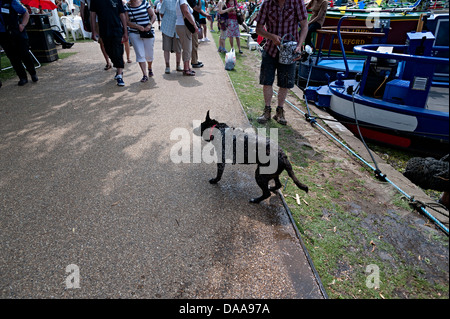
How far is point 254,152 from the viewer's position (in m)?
2.98

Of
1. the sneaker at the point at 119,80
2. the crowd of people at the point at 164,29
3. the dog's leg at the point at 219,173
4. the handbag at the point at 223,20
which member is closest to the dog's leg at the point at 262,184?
the dog's leg at the point at 219,173

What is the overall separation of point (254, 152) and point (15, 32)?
7.31 m

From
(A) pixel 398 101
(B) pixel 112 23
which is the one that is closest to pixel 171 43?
(B) pixel 112 23

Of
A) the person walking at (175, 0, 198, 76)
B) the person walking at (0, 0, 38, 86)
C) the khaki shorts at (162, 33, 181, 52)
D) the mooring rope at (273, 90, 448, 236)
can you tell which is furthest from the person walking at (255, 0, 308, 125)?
the person walking at (0, 0, 38, 86)

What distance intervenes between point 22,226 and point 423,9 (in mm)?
11641

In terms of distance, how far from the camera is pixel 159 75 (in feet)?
26.3

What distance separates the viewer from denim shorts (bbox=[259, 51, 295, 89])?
15.6ft

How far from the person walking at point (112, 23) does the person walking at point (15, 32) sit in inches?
77.1

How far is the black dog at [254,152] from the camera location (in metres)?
2.87

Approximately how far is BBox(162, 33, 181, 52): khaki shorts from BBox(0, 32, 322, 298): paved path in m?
3.02

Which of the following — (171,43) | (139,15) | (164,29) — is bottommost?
(171,43)

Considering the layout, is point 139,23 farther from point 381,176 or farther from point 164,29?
point 381,176

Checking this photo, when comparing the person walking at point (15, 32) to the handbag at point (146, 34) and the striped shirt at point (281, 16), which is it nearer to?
the handbag at point (146, 34)

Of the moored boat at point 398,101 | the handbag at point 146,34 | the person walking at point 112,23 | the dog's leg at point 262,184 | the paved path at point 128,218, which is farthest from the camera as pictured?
the handbag at point 146,34
